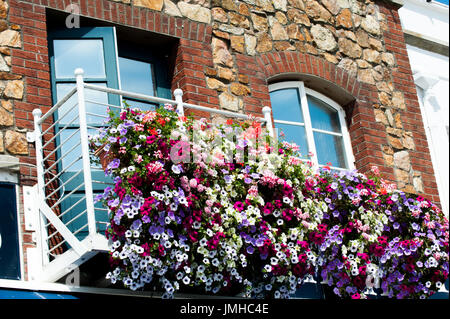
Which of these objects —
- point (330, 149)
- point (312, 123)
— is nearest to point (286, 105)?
point (312, 123)

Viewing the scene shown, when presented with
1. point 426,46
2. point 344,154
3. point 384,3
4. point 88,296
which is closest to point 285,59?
point 344,154

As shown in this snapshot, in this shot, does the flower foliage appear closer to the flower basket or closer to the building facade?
the flower basket

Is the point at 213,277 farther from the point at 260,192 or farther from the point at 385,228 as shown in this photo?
the point at 385,228

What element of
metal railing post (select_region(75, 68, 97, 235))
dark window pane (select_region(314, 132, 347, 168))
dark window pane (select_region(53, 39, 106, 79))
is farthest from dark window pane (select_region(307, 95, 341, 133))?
metal railing post (select_region(75, 68, 97, 235))

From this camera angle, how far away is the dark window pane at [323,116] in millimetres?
8948

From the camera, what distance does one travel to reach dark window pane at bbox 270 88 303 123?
28.3ft

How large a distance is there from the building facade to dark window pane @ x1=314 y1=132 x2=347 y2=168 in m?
0.01

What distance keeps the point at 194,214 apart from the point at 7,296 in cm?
153

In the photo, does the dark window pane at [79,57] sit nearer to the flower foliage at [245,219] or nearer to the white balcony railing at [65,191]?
the white balcony railing at [65,191]

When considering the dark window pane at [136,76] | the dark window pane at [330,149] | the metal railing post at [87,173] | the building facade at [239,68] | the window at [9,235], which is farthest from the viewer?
the dark window pane at [330,149]

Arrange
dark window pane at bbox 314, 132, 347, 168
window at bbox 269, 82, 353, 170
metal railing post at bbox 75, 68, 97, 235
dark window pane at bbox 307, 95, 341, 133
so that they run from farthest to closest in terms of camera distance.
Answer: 1. dark window pane at bbox 307, 95, 341, 133
2. dark window pane at bbox 314, 132, 347, 168
3. window at bbox 269, 82, 353, 170
4. metal railing post at bbox 75, 68, 97, 235

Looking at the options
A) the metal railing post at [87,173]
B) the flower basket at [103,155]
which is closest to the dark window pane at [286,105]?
the flower basket at [103,155]

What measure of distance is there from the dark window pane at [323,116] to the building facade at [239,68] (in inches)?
0.7

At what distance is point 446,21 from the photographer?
1102 cm
